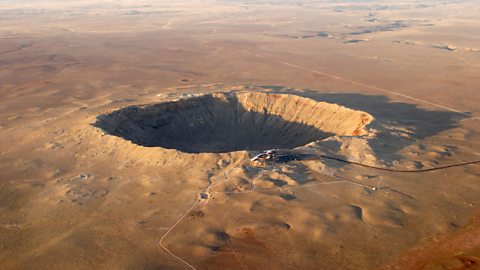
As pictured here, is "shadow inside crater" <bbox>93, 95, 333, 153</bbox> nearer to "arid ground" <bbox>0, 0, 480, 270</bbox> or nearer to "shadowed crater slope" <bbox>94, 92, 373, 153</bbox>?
"shadowed crater slope" <bbox>94, 92, 373, 153</bbox>

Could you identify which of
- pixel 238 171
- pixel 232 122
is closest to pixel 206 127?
pixel 232 122

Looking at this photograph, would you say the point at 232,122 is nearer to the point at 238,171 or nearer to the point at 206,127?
the point at 206,127

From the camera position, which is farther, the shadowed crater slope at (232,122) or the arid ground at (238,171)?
the shadowed crater slope at (232,122)

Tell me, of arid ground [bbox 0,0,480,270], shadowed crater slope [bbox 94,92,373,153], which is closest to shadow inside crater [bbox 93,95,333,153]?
shadowed crater slope [bbox 94,92,373,153]

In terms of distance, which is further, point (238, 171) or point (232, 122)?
point (232, 122)

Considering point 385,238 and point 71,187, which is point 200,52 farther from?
point 385,238

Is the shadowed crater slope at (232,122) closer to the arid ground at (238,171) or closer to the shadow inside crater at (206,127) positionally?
the shadow inside crater at (206,127)

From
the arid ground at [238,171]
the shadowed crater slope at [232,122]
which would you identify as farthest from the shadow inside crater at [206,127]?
the arid ground at [238,171]

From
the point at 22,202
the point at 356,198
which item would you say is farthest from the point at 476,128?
the point at 22,202
